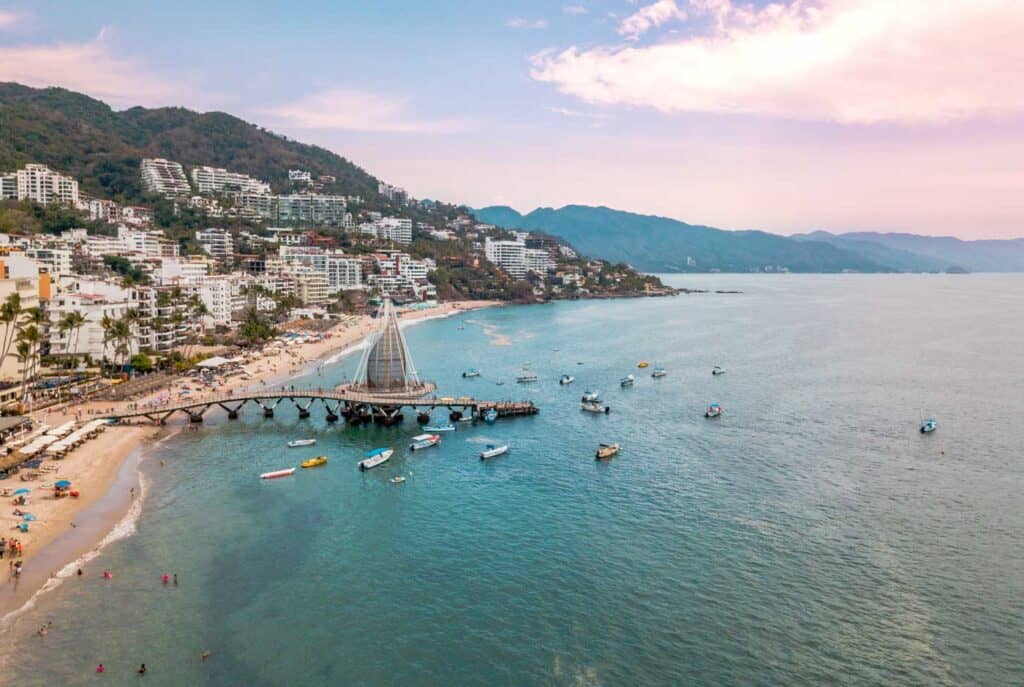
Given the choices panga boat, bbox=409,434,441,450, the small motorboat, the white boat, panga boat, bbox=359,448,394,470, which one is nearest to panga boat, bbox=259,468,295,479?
the small motorboat

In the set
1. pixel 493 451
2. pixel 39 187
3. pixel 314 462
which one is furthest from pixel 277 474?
pixel 39 187

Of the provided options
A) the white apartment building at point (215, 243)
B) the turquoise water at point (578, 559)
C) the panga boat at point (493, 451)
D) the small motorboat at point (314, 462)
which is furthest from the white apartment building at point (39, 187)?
the panga boat at point (493, 451)

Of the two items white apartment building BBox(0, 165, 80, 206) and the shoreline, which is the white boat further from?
white apartment building BBox(0, 165, 80, 206)

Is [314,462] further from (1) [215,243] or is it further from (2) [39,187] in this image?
(2) [39,187]

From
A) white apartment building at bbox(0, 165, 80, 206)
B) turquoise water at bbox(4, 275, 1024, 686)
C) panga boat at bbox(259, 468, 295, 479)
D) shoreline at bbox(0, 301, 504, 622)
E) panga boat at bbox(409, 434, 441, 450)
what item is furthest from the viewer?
white apartment building at bbox(0, 165, 80, 206)

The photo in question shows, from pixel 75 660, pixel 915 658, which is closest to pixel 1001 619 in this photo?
pixel 915 658

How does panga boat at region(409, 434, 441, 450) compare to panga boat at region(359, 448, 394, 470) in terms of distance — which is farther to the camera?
panga boat at region(409, 434, 441, 450)

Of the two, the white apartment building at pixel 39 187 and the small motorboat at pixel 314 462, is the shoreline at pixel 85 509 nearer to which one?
the small motorboat at pixel 314 462
